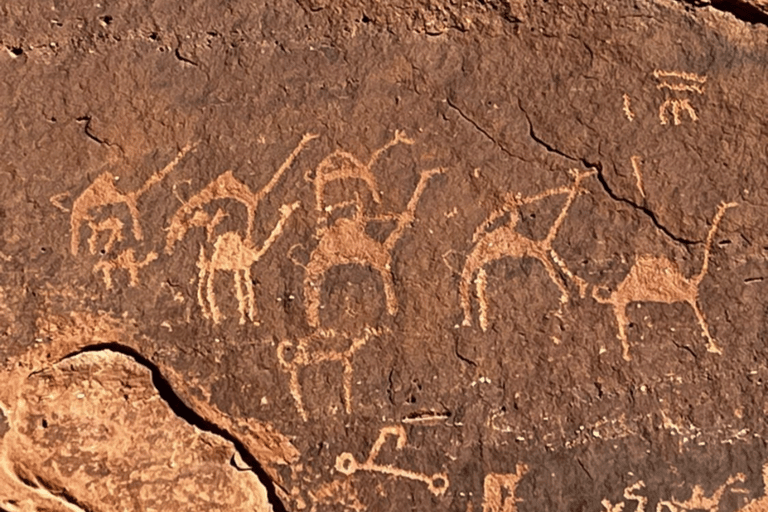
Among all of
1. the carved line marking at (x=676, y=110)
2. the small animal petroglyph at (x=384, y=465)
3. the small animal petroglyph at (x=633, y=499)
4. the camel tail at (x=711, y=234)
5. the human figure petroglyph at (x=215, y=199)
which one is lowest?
the small animal petroglyph at (x=384, y=465)

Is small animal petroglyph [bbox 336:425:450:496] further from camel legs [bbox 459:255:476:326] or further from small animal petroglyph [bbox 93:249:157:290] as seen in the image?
small animal petroglyph [bbox 93:249:157:290]

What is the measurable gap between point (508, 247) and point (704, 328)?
1.61ft

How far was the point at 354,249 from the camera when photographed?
2.04 m

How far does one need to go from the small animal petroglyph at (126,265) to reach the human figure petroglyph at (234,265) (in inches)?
4.9

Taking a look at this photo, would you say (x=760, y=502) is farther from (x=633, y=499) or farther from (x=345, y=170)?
(x=345, y=170)

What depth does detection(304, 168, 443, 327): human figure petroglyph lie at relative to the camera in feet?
6.66

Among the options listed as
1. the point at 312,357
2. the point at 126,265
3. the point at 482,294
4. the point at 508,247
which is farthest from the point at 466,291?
the point at 126,265

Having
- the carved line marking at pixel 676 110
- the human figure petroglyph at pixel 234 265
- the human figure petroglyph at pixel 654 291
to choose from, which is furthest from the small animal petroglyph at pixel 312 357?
the carved line marking at pixel 676 110

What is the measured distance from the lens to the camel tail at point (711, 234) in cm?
204

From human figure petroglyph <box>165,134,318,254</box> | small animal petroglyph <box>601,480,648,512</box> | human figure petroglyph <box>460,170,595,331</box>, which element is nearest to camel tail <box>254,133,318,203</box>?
human figure petroglyph <box>165,134,318,254</box>

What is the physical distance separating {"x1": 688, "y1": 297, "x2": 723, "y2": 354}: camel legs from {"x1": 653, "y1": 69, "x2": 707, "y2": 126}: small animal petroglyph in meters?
0.44

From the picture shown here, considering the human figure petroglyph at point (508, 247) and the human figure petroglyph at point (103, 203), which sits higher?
the human figure petroglyph at point (508, 247)

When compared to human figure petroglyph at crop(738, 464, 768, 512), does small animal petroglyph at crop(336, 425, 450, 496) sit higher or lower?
lower

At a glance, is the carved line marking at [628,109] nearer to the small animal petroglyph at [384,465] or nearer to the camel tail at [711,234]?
the camel tail at [711,234]
